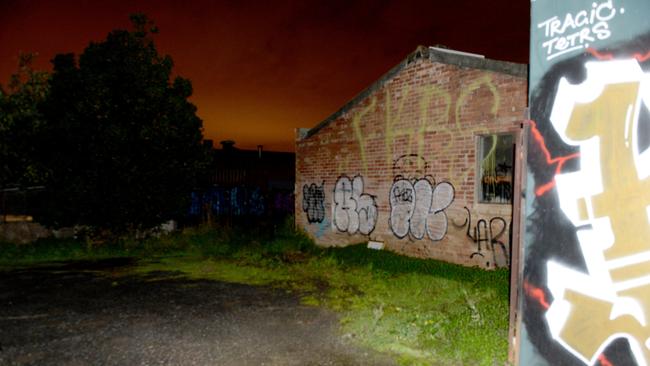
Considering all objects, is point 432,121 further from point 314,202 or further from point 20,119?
point 20,119

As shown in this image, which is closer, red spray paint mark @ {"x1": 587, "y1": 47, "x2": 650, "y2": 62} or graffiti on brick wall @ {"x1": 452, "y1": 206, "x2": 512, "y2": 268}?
red spray paint mark @ {"x1": 587, "y1": 47, "x2": 650, "y2": 62}

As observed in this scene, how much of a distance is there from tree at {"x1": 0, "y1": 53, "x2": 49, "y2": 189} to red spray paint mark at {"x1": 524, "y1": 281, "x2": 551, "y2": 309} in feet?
41.4

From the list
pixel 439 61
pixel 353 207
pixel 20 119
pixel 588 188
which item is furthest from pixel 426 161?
pixel 20 119

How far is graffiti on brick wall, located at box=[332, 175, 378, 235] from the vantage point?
1094 cm

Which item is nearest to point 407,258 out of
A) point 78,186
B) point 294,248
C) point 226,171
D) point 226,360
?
point 294,248

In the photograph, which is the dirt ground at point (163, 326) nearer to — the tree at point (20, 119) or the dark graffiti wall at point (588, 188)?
the dark graffiti wall at point (588, 188)

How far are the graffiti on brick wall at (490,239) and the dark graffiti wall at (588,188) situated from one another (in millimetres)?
4779

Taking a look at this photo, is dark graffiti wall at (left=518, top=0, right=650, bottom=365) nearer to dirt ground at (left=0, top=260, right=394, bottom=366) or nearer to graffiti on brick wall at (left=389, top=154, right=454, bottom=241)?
dirt ground at (left=0, top=260, right=394, bottom=366)

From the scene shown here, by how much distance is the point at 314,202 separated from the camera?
41.2 feet

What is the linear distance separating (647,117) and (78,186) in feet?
38.6

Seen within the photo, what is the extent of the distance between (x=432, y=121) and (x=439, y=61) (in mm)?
1238

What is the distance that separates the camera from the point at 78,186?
11398mm

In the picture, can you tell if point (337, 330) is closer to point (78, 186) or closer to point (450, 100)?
point (450, 100)

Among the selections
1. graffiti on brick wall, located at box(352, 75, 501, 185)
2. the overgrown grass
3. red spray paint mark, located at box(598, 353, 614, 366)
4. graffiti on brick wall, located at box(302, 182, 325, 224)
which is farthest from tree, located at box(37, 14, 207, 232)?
red spray paint mark, located at box(598, 353, 614, 366)
